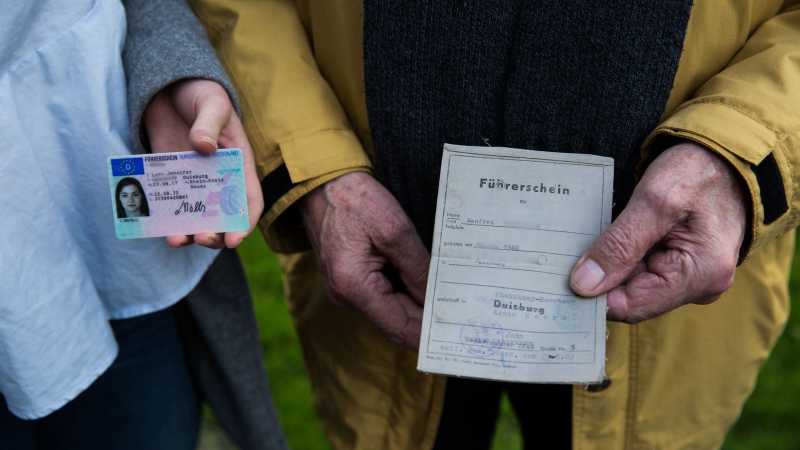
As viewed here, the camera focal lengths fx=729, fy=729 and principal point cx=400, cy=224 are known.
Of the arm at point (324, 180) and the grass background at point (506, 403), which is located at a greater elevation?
the arm at point (324, 180)

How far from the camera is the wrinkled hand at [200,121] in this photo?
114 centimetres

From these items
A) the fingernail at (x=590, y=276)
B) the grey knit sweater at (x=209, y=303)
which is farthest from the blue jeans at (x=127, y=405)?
the fingernail at (x=590, y=276)

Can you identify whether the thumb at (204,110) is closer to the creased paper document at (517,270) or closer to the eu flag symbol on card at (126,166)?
the eu flag symbol on card at (126,166)

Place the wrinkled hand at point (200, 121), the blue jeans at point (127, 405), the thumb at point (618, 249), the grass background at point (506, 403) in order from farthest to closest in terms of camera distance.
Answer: the grass background at point (506, 403) < the blue jeans at point (127, 405) < the wrinkled hand at point (200, 121) < the thumb at point (618, 249)

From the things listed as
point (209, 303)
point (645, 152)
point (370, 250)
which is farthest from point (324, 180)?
→ point (645, 152)

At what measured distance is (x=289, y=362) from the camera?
2.83 metres

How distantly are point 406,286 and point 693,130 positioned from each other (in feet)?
1.71

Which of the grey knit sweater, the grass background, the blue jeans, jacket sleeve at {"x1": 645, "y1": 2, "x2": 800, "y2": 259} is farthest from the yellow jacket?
the grass background

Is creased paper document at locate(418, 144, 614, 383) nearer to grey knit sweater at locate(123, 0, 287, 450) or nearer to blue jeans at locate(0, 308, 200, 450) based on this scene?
grey knit sweater at locate(123, 0, 287, 450)

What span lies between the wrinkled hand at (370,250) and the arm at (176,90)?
0.13 metres

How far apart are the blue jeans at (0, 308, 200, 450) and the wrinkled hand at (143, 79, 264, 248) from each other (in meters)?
0.32

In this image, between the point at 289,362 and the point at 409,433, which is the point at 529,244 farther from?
the point at 289,362

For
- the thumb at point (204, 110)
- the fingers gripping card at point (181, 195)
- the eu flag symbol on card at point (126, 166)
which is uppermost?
the thumb at point (204, 110)

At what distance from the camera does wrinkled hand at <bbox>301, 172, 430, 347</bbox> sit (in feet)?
3.96
